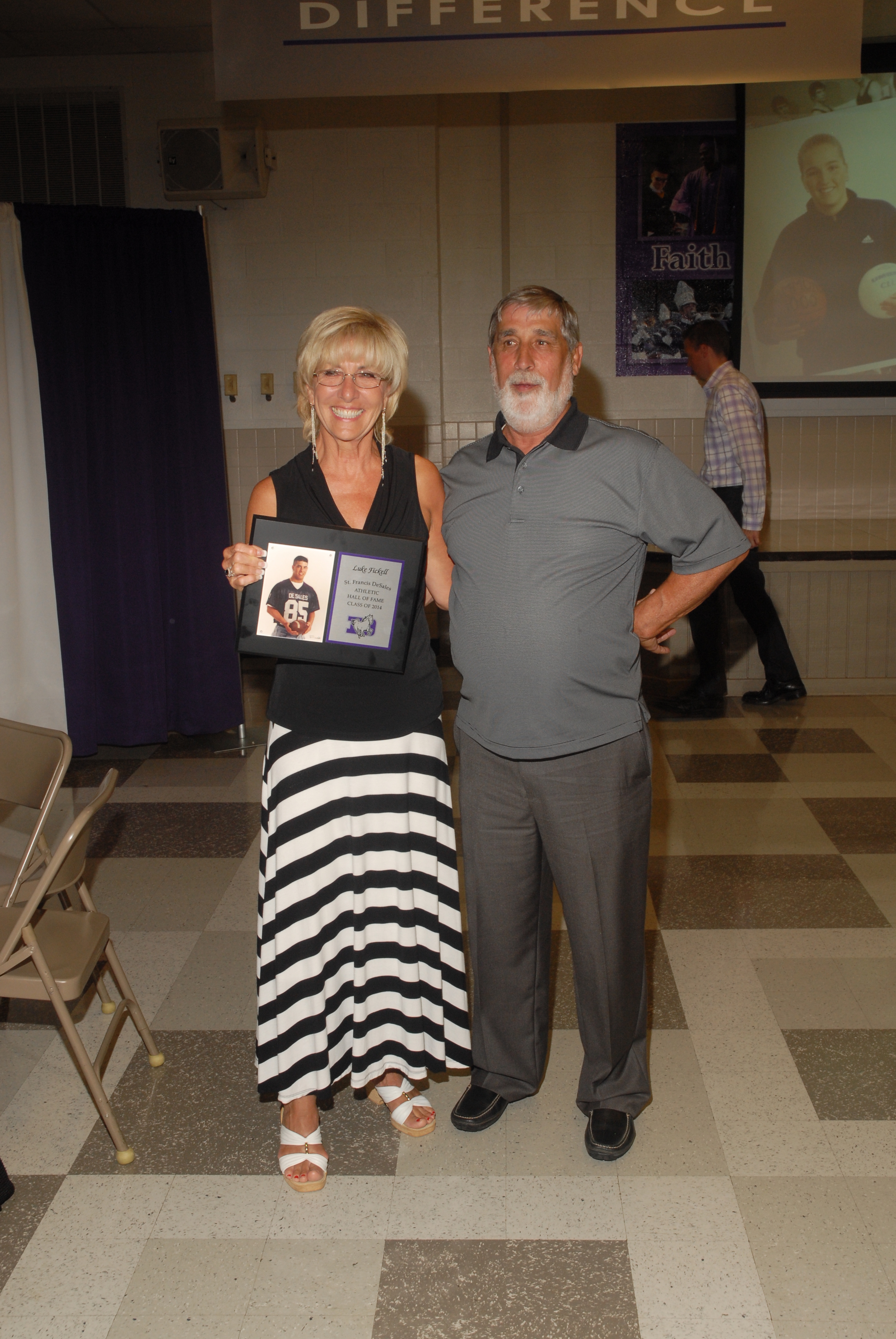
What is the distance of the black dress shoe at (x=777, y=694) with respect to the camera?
18.2 feet

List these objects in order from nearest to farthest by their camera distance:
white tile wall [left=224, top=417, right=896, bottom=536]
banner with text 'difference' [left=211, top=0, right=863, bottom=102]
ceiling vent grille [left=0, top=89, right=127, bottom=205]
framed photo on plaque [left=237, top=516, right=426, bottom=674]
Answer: framed photo on plaque [left=237, top=516, right=426, bottom=674]
banner with text 'difference' [left=211, top=0, right=863, bottom=102]
ceiling vent grille [left=0, top=89, right=127, bottom=205]
white tile wall [left=224, top=417, right=896, bottom=536]

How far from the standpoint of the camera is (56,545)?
4578 mm

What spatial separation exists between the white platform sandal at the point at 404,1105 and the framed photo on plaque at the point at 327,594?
957mm

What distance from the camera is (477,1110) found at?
224cm

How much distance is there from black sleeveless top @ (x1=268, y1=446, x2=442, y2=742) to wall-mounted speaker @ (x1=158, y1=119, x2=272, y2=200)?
4614 mm

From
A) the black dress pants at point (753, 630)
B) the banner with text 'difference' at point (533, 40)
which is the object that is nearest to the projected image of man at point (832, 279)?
the black dress pants at point (753, 630)

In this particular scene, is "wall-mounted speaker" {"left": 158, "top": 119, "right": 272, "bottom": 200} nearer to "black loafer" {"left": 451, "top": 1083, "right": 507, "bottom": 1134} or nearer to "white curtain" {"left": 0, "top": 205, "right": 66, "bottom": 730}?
"white curtain" {"left": 0, "top": 205, "right": 66, "bottom": 730}

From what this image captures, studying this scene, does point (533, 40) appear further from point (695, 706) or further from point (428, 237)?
point (695, 706)

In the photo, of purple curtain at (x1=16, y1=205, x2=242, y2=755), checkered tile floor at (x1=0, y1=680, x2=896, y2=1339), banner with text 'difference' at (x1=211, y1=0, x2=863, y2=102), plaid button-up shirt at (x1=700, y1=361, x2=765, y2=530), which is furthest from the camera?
plaid button-up shirt at (x1=700, y1=361, x2=765, y2=530)

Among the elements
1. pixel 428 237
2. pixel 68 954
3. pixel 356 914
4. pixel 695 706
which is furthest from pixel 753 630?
pixel 68 954

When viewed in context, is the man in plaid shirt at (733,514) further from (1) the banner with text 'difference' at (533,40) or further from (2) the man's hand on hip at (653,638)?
(2) the man's hand on hip at (653,638)

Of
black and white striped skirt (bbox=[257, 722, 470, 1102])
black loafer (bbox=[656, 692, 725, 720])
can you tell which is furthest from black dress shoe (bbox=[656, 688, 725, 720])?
black and white striped skirt (bbox=[257, 722, 470, 1102])

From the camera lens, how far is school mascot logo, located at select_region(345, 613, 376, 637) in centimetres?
194

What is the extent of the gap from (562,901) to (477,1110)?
0.53 m
